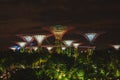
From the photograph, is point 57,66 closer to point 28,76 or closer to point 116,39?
point 28,76

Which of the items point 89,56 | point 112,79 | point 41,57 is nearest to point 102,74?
point 112,79

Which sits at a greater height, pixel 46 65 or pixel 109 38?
pixel 109 38

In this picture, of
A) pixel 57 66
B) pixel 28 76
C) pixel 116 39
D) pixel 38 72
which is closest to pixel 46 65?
pixel 57 66

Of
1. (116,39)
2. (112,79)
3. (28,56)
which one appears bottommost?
(112,79)

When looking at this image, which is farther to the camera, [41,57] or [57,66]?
[41,57]

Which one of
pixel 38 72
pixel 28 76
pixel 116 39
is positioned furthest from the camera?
pixel 116 39

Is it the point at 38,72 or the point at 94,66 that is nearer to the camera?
the point at 38,72

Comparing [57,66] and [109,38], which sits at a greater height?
[109,38]

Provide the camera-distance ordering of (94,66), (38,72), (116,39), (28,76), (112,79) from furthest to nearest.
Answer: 1. (116,39)
2. (94,66)
3. (112,79)
4. (38,72)
5. (28,76)

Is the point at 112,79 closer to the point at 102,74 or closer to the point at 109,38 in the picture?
the point at 102,74
